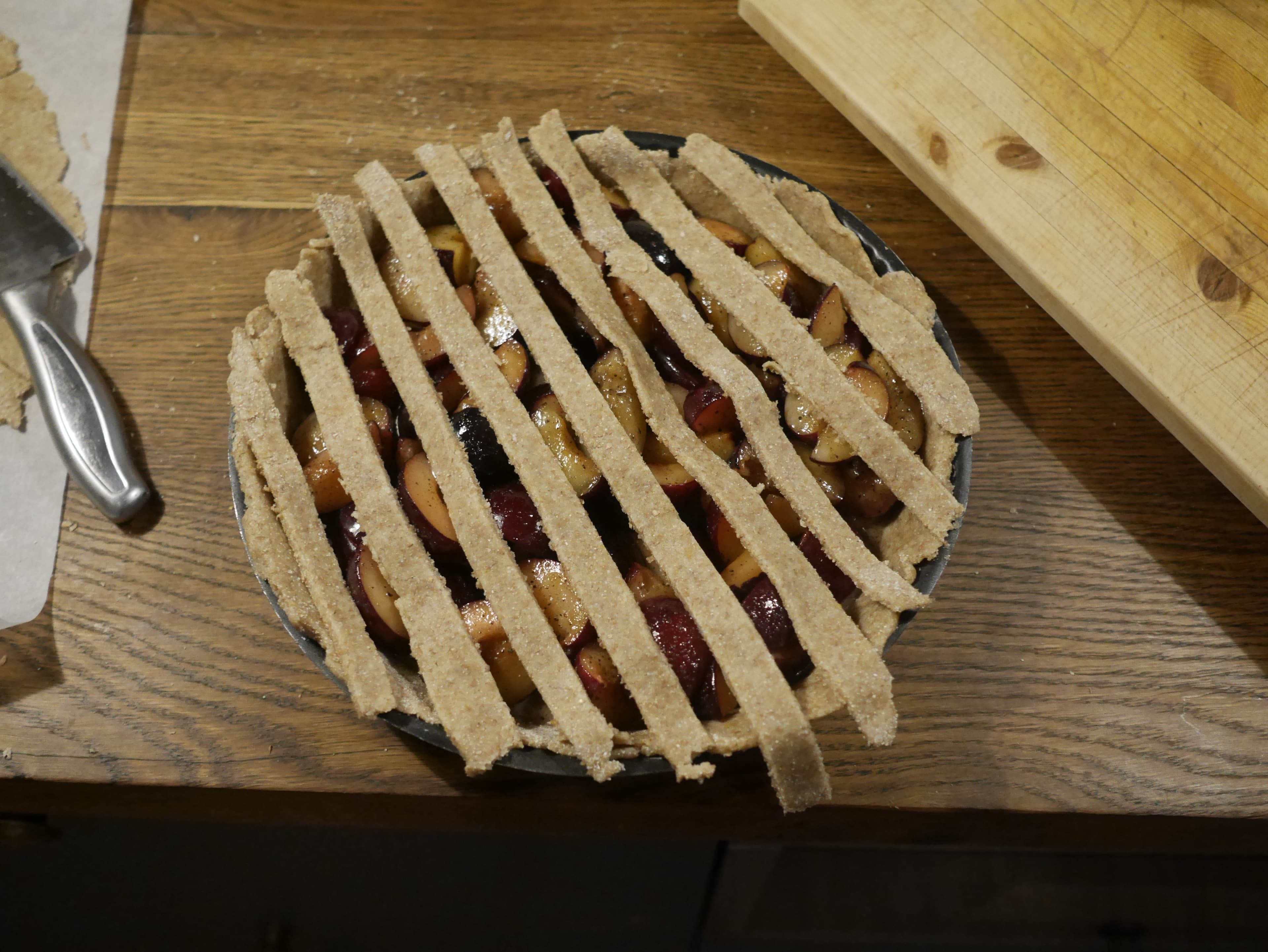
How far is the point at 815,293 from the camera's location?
5.68ft

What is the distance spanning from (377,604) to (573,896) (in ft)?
3.99

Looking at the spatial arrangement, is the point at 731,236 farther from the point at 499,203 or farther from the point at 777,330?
the point at 499,203

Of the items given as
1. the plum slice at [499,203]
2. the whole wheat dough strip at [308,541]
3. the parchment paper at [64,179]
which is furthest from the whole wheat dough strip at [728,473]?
the parchment paper at [64,179]

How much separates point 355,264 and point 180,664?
2.68 feet

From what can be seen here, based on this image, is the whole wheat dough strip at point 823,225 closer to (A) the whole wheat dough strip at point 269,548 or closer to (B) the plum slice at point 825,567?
(B) the plum slice at point 825,567

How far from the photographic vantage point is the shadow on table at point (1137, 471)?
1861 millimetres

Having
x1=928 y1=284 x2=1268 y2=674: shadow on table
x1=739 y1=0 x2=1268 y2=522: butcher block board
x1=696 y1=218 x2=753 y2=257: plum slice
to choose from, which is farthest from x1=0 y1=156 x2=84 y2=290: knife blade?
x1=928 y1=284 x2=1268 y2=674: shadow on table

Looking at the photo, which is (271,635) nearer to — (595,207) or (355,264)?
(355,264)

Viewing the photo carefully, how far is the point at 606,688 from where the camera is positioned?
4.66ft

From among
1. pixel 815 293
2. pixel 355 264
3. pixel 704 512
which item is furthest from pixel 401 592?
pixel 815 293

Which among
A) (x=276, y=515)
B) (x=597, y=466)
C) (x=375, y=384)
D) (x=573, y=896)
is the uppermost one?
(x=597, y=466)

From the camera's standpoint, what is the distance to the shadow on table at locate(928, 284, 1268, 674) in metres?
1.86

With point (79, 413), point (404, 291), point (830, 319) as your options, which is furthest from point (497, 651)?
point (79, 413)

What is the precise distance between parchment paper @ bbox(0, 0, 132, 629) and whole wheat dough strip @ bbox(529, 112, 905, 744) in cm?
117
